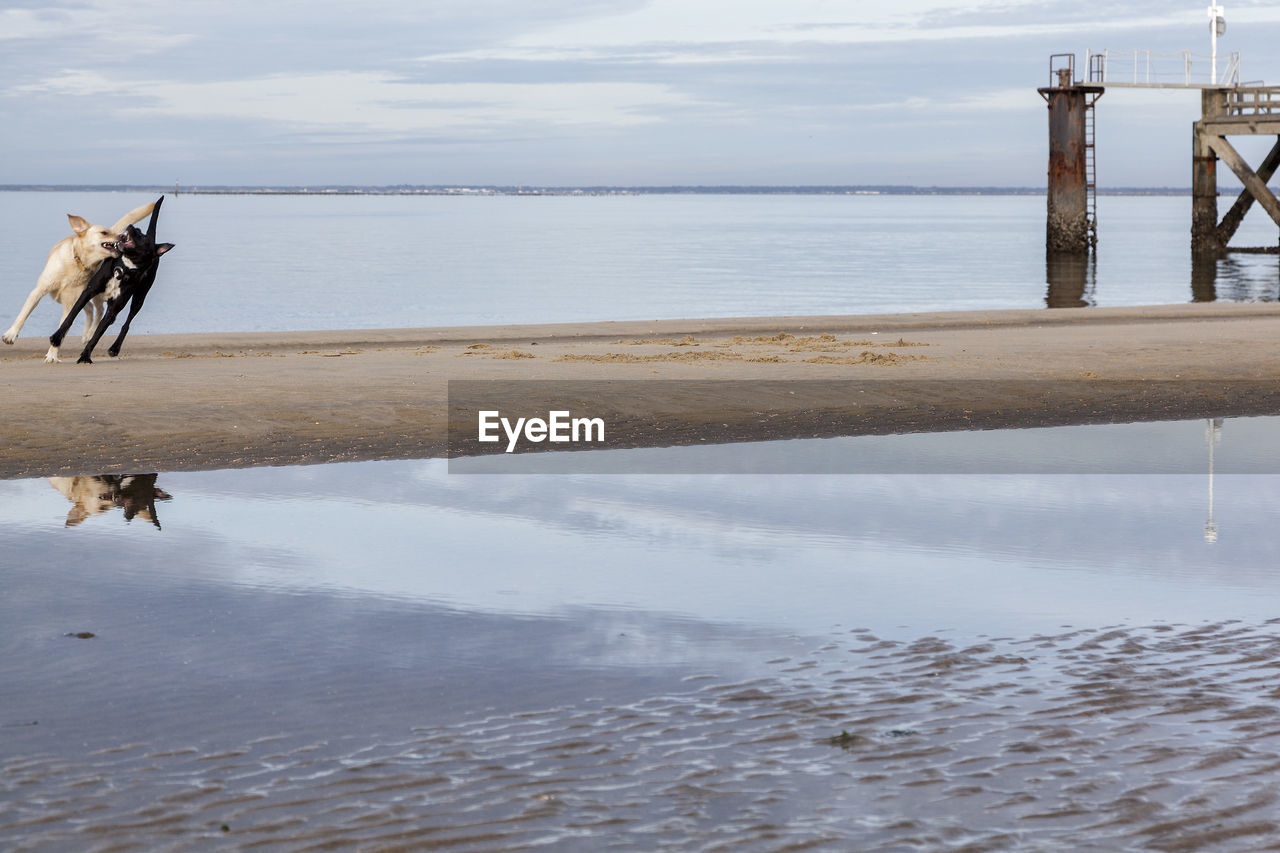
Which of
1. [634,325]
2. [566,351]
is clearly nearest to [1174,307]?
[634,325]

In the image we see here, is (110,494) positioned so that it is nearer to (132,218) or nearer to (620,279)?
(132,218)

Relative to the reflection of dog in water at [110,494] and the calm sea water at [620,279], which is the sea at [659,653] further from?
the calm sea water at [620,279]

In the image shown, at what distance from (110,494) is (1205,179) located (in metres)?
45.5

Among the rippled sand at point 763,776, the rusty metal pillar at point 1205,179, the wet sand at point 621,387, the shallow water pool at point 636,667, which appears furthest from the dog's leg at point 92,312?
the rusty metal pillar at point 1205,179

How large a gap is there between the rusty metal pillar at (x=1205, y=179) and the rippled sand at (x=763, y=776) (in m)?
45.1

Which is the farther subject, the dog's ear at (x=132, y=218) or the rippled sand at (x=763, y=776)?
the dog's ear at (x=132, y=218)

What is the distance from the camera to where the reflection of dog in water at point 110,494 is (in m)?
8.86

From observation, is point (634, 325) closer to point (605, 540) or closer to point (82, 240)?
point (82, 240)

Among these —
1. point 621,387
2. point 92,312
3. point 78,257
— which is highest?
point 78,257

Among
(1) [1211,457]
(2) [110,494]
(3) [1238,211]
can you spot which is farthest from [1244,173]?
(2) [110,494]

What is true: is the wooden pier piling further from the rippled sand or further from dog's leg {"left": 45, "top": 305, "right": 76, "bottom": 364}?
the rippled sand

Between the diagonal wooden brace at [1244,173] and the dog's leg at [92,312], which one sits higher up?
the diagonal wooden brace at [1244,173]

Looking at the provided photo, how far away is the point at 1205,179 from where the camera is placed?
49.0 metres

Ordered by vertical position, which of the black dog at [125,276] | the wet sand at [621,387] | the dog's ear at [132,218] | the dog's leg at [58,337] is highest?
the dog's ear at [132,218]
